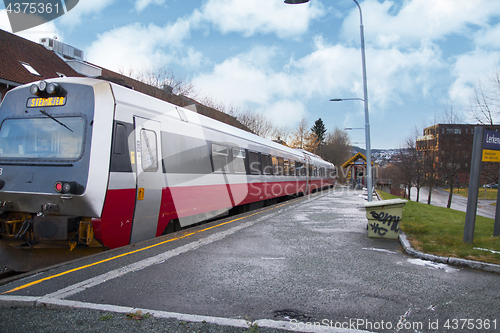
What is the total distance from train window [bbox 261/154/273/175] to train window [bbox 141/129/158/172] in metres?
7.77

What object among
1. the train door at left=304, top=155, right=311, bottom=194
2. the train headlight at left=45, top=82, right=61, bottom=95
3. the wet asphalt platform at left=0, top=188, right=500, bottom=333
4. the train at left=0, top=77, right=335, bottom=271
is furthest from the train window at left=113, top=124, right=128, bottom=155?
the train door at left=304, top=155, right=311, bottom=194

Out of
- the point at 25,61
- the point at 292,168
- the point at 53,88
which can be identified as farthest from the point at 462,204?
the point at 25,61

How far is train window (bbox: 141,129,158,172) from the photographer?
20.6 ft

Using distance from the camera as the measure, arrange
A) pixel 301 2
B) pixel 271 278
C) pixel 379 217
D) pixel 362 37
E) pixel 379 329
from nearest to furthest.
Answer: pixel 379 329, pixel 271 278, pixel 379 217, pixel 301 2, pixel 362 37

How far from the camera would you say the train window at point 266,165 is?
46.2 feet

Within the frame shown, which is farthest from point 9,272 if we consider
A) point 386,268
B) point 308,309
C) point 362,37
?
point 362,37

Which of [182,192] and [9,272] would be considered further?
[182,192]

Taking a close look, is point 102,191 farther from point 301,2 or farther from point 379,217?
point 301,2

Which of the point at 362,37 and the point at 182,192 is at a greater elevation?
the point at 362,37

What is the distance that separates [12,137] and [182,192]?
343 cm

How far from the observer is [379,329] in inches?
125

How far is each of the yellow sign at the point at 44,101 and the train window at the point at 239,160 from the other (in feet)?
19.8

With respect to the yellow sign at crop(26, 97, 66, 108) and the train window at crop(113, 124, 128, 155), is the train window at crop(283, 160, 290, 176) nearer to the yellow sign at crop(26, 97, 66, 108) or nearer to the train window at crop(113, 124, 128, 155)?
the train window at crop(113, 124, 128, 155)

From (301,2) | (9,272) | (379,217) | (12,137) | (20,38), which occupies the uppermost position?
(20,38)
